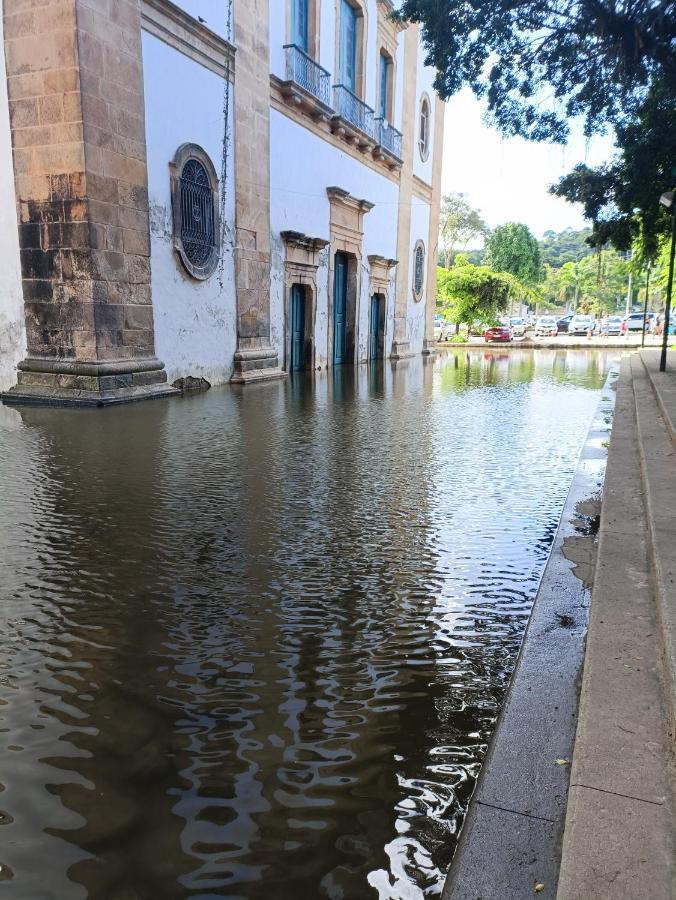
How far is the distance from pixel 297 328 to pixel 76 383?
7265mm

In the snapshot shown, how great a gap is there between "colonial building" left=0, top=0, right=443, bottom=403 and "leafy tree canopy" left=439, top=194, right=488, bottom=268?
3920 cm

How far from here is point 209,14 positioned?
10719mm

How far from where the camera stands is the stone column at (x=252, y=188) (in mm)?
11719

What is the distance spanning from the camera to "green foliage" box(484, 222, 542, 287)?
1868 inches

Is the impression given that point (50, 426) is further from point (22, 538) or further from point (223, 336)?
point (223, 336)

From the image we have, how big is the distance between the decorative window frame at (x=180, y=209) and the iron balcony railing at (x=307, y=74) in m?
3.64

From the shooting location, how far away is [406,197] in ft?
69.7

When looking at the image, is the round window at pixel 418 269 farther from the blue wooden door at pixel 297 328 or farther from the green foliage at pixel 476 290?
the green foliage at pixel 476 290

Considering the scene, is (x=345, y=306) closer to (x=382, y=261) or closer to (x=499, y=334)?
(x=382, y=261)

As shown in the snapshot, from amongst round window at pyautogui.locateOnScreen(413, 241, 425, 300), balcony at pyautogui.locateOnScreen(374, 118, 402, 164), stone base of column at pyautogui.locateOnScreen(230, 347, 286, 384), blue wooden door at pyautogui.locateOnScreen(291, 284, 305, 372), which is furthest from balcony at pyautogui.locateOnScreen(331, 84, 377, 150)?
stone base of column at pyautogui.locateOnScreen(230, 347, 286, 384)

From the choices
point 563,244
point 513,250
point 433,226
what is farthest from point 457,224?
point 563,244

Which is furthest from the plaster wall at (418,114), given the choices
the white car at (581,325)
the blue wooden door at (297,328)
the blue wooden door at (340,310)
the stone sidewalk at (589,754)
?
the white car at (581,325)

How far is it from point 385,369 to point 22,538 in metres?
13.3

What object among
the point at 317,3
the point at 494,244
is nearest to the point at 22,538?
the point at 317,3
